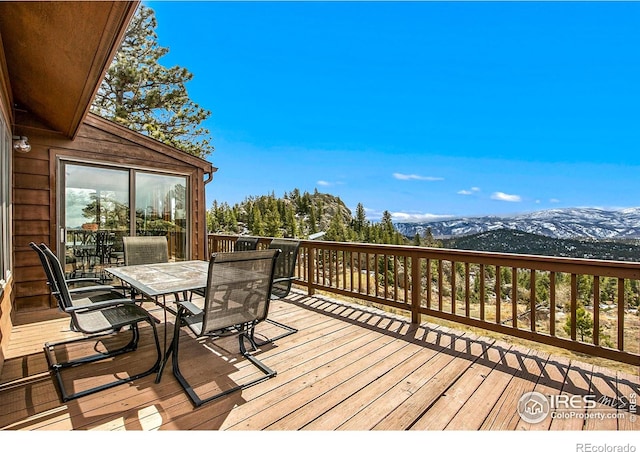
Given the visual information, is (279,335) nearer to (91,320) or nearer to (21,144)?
(91,320)

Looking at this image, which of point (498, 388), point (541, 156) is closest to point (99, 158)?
point (498, 388)

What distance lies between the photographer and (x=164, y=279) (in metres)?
2.85

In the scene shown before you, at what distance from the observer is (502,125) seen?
31.9m

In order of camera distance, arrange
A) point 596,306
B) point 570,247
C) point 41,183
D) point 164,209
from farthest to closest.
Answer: point 570,247 → point 164,209 → point 41,183 → point 596,306

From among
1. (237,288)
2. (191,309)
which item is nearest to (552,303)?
(237,288)

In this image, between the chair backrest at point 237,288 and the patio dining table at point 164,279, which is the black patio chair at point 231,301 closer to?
the chair backrest at point 237,288

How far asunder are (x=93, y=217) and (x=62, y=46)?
9.58 feet

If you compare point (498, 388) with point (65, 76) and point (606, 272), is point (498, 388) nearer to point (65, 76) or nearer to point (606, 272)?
point (606, 272)

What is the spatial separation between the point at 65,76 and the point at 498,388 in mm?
4256

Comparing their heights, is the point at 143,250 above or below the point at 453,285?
above

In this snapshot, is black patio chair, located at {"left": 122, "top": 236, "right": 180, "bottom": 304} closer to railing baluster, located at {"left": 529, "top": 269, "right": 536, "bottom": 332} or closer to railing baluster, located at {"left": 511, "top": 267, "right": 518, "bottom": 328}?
railing baluster, located at {"left": 511, "top": 267, "right": 518, "bottom": 328}

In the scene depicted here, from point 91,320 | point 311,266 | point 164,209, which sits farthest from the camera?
point 164,209

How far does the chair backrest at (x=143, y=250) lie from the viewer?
4055 millimetres

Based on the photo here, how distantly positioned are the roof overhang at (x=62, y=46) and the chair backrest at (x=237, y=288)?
1560 millimetres
